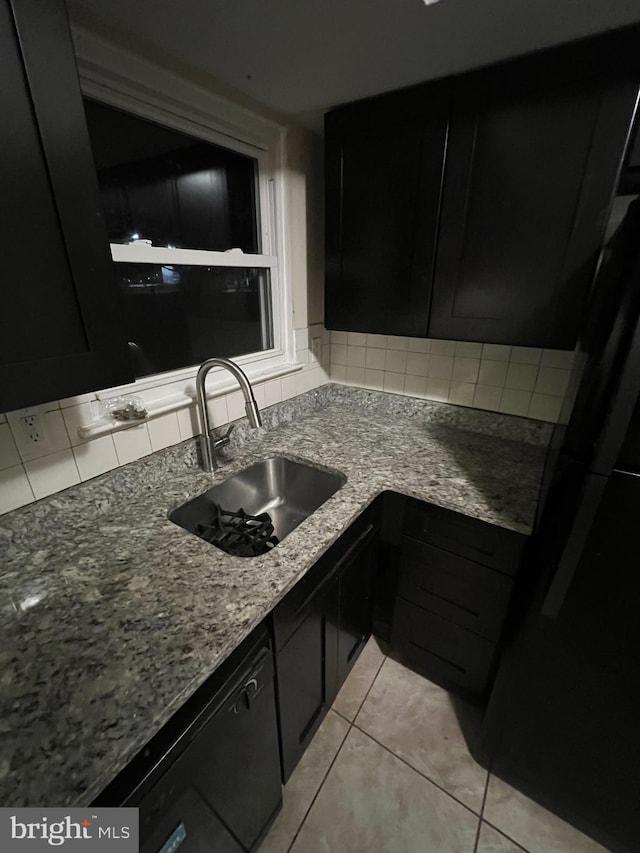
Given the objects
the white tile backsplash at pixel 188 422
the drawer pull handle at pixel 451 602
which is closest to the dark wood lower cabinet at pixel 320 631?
the drawer pull handle at pixel 451 602

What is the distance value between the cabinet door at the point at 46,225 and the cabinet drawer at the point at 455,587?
112 cm

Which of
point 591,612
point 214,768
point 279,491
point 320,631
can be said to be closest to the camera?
point 214,768

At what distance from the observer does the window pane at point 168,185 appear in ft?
3.21

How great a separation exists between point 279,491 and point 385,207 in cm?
113

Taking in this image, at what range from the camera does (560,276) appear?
1010mm

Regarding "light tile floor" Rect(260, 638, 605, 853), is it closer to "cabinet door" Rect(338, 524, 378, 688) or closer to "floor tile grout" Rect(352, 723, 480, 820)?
"floor tile grout" Rect(352, 723, 480, 820)

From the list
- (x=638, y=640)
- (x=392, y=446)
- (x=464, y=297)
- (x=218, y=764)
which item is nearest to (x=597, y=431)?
(x=638, y=640)

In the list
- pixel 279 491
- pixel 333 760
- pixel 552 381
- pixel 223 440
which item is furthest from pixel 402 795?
pixel 552 381

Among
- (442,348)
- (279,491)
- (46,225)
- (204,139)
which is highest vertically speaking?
(204,139)

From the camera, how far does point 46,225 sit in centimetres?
57

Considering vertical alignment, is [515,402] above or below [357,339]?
below

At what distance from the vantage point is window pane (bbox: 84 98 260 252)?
0.98 meters

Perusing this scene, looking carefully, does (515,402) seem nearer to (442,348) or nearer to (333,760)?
(442,348)

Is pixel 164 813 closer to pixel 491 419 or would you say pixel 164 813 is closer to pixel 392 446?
pixel 392 446
